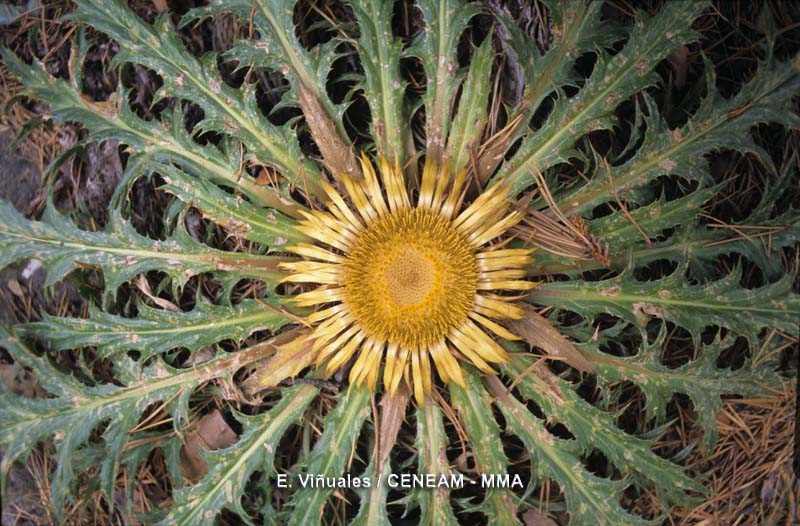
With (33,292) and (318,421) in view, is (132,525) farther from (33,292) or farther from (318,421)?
(33,292)

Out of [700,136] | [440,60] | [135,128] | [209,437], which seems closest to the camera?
[700,136]

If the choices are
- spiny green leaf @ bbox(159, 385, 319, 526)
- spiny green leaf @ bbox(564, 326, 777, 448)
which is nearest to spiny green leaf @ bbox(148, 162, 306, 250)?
spiny green leaf @ bbox(159, 385, 319, 526)

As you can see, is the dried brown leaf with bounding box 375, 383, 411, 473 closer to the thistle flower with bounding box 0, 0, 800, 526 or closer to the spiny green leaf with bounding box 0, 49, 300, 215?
the thistle flower with bounding box 0, 0, 800, 526

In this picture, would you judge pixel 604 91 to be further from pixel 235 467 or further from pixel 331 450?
pixel 235 467

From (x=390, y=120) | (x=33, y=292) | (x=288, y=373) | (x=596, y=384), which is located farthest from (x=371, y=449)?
(x=33, y=292)

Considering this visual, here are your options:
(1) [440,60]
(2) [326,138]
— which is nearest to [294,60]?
(2) [326,138]

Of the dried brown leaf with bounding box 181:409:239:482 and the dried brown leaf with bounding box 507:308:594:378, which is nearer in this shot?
the dried brown leaf with bounding box 507:308:594:378
